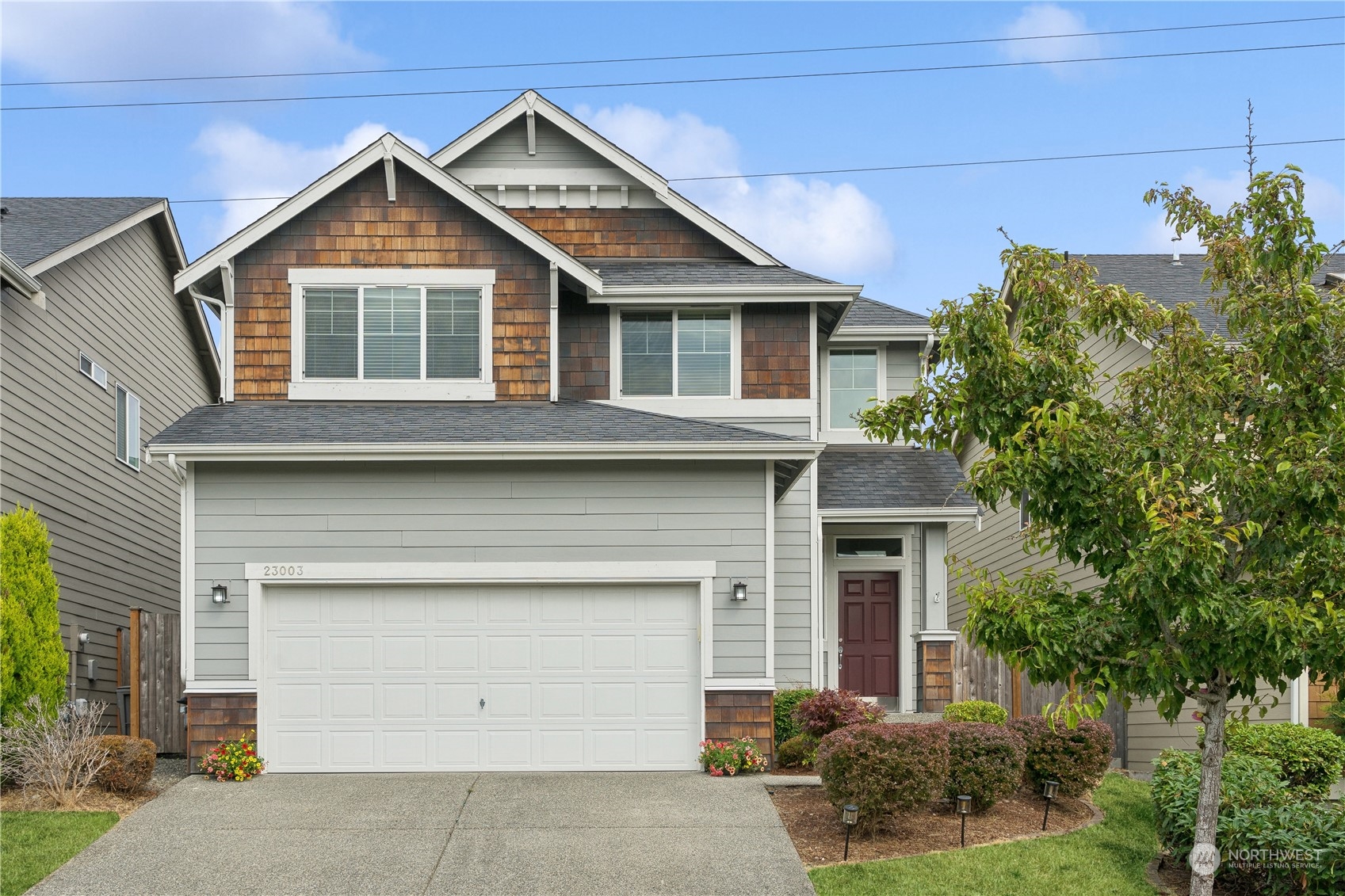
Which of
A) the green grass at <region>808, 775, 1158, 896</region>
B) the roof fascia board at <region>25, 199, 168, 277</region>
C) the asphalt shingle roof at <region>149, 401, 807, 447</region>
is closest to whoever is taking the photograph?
→ the green grass at <region>808, 775, 1158, 896</region>

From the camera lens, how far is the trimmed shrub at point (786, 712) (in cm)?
1510

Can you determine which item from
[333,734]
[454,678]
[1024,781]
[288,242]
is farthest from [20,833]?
[1024,781]

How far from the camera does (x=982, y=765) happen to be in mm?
11852

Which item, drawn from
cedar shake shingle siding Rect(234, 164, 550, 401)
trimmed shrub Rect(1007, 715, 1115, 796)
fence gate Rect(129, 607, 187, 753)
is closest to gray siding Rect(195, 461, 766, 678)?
fence gate Rect(129, 607, 187, 753)

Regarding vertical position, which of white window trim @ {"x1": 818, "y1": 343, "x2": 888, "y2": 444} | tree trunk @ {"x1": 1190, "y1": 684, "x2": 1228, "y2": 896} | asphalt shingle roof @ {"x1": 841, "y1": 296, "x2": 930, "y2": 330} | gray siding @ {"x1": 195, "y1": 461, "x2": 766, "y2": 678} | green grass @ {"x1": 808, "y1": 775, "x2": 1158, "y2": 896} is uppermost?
asphalt shingle roof @ {"x1": 841, "y1": 296, "x2": 930, "y2": 330}

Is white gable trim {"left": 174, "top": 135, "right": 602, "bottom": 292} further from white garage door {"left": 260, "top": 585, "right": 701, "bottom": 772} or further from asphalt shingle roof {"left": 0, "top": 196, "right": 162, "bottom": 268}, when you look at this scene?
white garage door {"left": 260, "top": 585, "right": 701, "bottom": 772}

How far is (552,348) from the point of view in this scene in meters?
16.0

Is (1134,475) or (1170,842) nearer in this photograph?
(1134,475)

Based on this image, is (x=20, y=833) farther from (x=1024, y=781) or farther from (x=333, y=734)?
(x=1024, y=781)

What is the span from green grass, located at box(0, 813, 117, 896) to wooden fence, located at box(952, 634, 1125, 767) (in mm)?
9816

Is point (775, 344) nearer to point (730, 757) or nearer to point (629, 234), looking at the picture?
point (629, 234)

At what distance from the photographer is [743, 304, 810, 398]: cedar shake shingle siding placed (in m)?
16.9

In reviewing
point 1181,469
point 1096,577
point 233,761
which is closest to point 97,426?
point 233,761

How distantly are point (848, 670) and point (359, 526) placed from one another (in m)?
8.28
